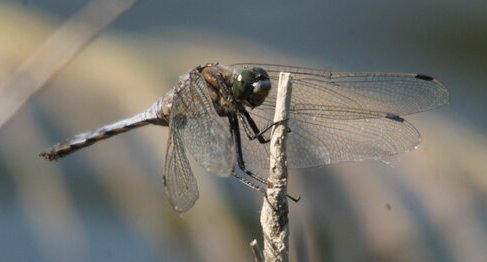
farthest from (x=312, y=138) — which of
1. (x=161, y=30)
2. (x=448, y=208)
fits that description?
(x=161, y=30)

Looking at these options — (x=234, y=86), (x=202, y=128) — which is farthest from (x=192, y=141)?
(x=234, y=86)

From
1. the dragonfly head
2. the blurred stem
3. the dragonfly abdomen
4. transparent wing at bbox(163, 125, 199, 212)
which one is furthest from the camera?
the blurred stem

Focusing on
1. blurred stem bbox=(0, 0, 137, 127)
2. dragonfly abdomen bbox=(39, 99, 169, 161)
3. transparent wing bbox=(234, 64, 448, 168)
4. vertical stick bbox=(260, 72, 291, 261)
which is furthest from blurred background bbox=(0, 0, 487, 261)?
vertical stick bbox=(260, 72, 291, 261)

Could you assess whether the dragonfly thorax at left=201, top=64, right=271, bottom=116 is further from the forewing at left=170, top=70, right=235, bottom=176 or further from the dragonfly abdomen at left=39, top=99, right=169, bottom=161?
the dragonfly abdomen at left=39, top=99, right=169, bottom=161

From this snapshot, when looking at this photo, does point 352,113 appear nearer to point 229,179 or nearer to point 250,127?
point 250,127

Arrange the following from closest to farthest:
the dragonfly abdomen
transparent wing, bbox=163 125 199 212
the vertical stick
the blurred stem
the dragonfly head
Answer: the vertical stick, transparent wing, bbox=163 125 199 212, the dragonfly head, the dragonfly abdomen, the blurred stem
